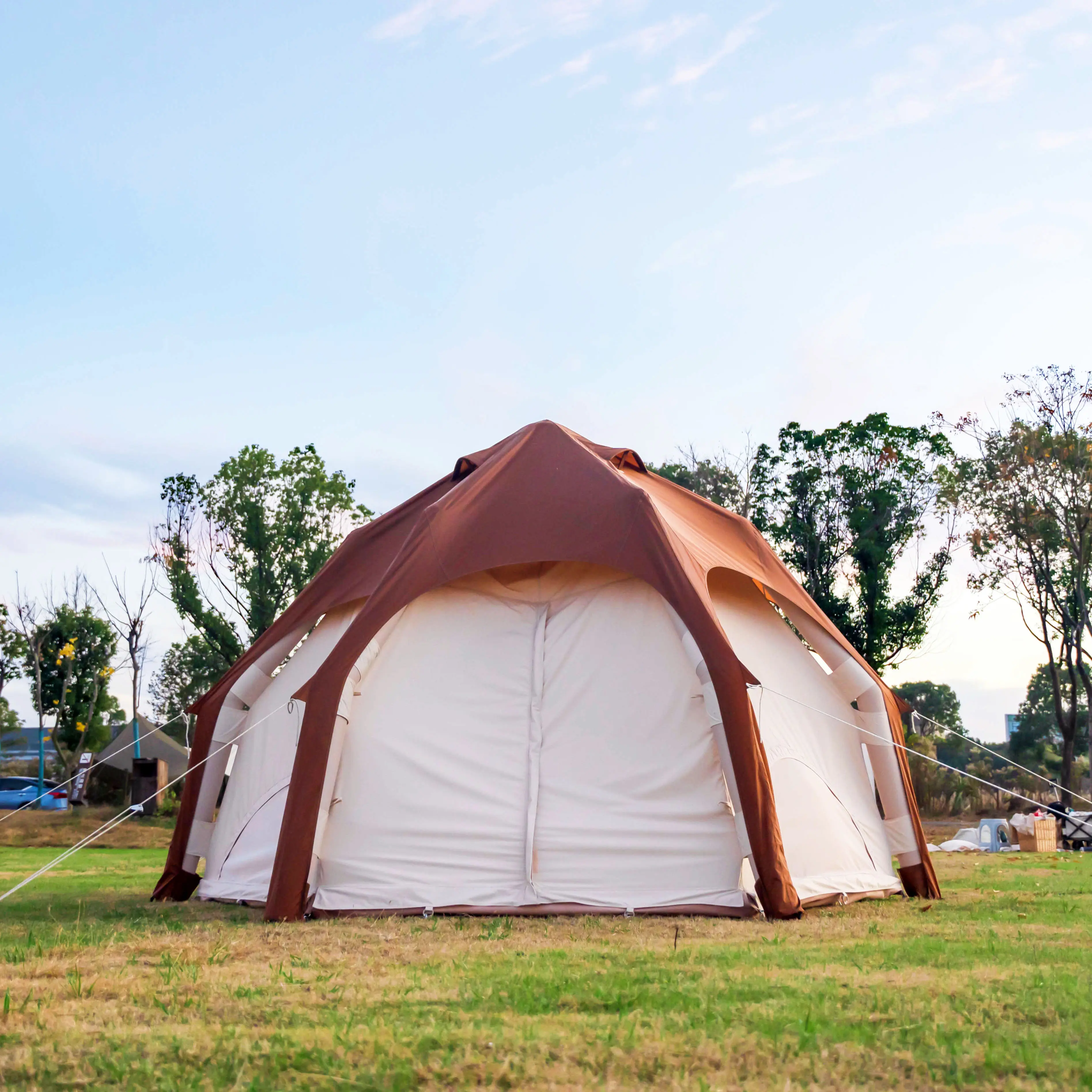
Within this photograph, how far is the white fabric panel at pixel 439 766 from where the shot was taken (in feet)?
24.4

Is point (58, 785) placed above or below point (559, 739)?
below

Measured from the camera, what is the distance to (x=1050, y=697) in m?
50.3

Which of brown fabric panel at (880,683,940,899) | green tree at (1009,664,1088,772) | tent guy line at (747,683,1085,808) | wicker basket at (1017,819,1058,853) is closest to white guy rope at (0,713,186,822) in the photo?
tent guy line at (747,683,1085,808)

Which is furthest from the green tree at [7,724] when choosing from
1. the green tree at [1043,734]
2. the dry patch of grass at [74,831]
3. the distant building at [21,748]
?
the green tree at [1043,734]

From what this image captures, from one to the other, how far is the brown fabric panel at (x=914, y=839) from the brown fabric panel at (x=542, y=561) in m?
1.97

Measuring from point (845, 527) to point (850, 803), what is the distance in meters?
23.0

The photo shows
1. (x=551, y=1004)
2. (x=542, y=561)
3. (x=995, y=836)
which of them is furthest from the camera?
(x=995, y=836)

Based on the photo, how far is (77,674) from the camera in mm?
45406

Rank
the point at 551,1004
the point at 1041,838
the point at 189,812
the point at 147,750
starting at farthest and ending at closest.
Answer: the point at 147,750, the point at 1041,838, the point at 189,812, the point at 551,1004

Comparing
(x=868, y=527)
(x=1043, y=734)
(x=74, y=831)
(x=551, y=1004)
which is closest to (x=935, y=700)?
(x=1043, y=734)

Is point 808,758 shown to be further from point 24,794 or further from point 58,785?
point 24,794

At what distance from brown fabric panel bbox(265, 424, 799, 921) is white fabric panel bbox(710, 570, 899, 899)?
78 cm

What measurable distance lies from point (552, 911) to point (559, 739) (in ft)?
3.79

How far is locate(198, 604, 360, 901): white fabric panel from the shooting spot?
332 inches
